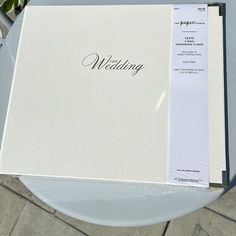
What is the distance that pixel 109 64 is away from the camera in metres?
0.85

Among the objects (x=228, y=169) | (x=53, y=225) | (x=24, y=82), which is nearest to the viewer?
(x=228, y=169)

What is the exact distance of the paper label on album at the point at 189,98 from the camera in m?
0.73

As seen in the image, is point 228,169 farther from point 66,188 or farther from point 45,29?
point 45,29

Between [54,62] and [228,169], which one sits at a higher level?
[54,62]

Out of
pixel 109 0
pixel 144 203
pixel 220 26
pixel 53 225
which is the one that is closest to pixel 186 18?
pixel 220 26

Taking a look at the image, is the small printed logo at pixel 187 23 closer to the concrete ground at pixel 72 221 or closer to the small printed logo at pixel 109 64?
the small printed logo at pixel 109 64

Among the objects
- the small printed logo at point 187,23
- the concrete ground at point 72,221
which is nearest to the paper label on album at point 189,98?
the small printed logo at point 187,23

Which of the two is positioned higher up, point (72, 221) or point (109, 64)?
point (109, 64)

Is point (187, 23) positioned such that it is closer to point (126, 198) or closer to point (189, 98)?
point (189, 98)

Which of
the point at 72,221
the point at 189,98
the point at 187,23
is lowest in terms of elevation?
the point at 72,221

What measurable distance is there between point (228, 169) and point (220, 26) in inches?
12.9

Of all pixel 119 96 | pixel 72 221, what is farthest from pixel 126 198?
pixel 72 221

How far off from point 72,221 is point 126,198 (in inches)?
30.7

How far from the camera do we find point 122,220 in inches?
31.8
